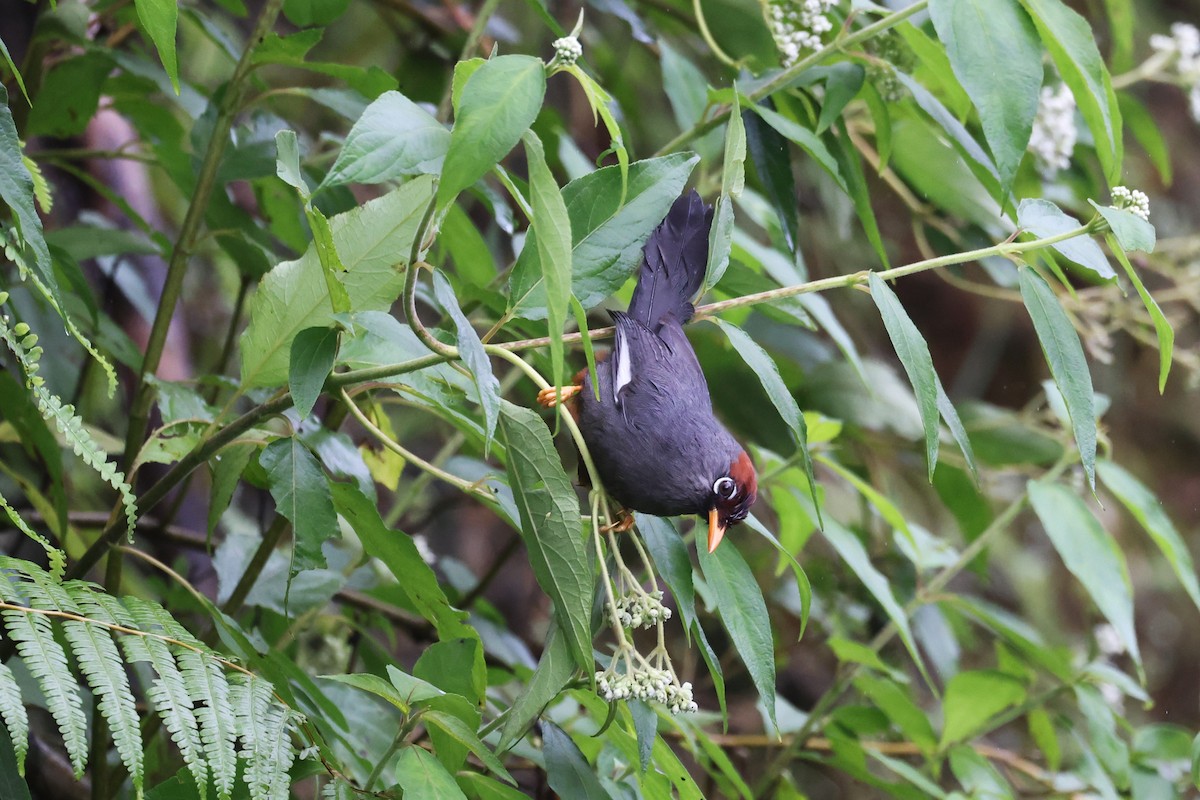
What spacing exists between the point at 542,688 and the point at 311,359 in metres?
0.42

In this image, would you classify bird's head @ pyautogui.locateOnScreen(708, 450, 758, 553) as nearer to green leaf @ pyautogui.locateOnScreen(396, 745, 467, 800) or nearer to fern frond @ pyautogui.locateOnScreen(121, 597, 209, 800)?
green leaf @ pyautogui.locateOnScreen(396, 745, 467, 800)

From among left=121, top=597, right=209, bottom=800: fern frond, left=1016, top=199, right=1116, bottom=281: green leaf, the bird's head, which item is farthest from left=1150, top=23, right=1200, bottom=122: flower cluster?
left=121, top=597, right=209, bottom=800: fern frond

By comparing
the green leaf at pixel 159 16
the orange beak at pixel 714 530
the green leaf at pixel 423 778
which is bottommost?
the green leaf at pixel 423 778

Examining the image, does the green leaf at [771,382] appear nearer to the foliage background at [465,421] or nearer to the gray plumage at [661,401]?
the foliage background at [465,421]

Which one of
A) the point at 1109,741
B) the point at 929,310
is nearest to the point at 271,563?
the point at 1109,741

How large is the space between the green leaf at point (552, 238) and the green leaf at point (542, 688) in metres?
0.39

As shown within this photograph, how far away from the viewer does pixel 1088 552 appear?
206 centimetres

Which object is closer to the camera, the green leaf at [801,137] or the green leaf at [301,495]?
the green leaf at [301,495]

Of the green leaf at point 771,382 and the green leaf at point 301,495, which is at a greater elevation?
the green leaf at point 771,382

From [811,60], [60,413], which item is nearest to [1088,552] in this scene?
[811,60]

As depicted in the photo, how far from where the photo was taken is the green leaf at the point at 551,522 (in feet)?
3.74

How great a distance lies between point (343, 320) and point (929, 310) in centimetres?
482

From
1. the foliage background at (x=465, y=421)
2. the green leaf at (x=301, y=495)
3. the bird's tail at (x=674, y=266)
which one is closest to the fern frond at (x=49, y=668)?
the foliage background at (x=465, y=421)

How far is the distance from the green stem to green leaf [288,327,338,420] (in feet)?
2.30
